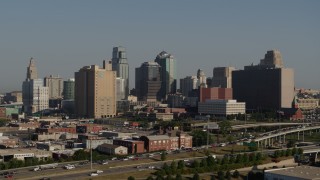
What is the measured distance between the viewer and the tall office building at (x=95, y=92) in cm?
13925

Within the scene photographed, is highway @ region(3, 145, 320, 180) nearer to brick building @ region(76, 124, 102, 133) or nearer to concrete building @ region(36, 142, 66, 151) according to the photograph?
concrete building @ region(36, 142, 66, 151)

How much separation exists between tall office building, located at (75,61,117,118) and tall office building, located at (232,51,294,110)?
3734 cm

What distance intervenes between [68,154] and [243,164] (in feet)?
63.5

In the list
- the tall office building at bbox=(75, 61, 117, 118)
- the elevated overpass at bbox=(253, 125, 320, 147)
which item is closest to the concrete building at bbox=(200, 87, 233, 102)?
the tall office building at bbox=(75, 61, 117, 118)

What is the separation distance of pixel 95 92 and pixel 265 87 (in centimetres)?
4588

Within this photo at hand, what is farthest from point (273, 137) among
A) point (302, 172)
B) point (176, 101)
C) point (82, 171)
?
point (176, 101)

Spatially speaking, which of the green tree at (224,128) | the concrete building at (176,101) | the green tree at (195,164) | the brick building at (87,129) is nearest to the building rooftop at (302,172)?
the green tree at (195,164)

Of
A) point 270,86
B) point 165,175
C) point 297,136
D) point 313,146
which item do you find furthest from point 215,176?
point 270,86

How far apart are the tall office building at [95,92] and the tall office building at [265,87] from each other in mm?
37342

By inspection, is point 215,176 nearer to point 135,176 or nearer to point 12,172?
point 135,176

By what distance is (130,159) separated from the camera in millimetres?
54750

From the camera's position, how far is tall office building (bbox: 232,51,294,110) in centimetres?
14050

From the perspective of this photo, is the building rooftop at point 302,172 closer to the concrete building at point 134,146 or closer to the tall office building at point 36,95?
the concrete building at point 134,146

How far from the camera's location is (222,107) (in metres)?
131
